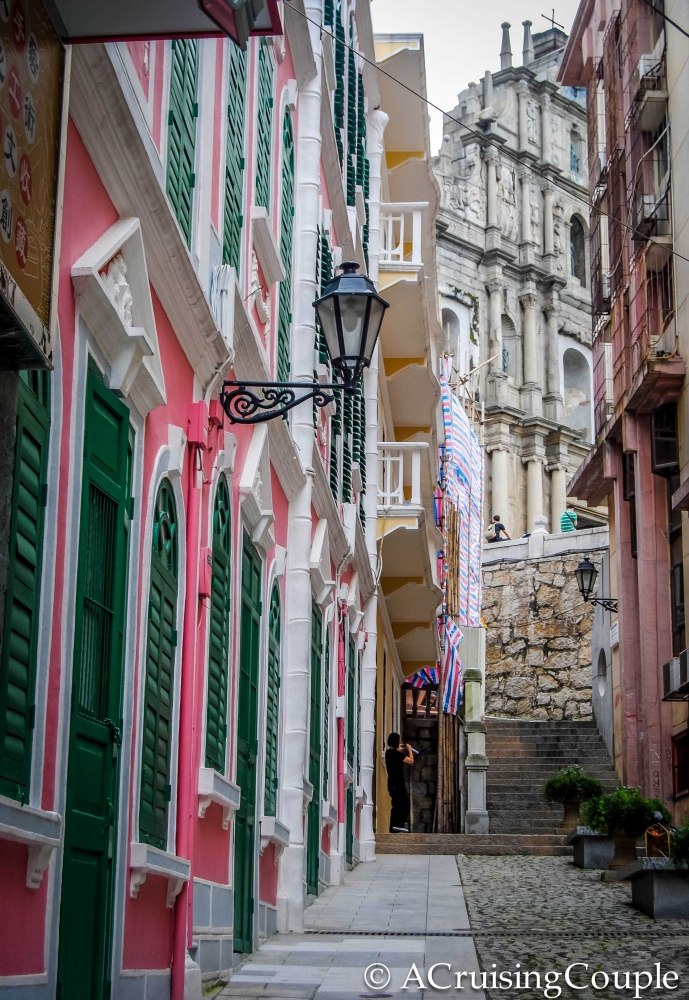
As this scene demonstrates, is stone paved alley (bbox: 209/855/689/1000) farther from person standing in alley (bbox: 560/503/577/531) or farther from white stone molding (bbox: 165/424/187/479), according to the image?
person standing in alley (bbox: 560/503/577/531)

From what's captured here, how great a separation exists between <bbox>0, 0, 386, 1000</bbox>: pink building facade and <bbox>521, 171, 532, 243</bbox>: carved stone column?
1543 inches

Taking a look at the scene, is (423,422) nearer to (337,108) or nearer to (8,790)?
(337,108)

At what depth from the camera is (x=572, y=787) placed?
2002cm

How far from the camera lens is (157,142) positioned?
23.2 ft

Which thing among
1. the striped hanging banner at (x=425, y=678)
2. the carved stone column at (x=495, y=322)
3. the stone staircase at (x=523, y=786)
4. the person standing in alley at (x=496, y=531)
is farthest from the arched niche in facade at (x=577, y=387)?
the stone staircase at (x=523, y=786)

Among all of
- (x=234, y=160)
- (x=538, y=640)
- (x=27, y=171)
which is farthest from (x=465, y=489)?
(x=27, y=171)

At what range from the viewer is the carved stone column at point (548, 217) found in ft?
172

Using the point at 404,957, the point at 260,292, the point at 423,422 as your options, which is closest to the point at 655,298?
the point at 423,422

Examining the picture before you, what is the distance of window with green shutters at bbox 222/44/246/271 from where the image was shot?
8.98 metres

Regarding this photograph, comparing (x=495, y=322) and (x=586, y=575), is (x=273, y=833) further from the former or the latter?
(x=495, y=322)

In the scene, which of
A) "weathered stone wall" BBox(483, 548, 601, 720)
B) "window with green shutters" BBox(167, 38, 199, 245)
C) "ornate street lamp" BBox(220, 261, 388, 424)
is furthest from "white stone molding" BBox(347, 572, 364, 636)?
"weathered stone wall" BBox(483, 548, 601, 720)

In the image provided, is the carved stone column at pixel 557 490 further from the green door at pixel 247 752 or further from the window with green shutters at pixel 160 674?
the window with green shutters at pixel 160 674

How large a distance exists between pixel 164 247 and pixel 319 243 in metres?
6.73

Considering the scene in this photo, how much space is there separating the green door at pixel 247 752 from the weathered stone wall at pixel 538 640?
28.1 metres
